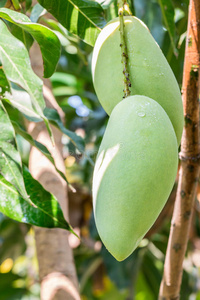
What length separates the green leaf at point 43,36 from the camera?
1.76ft

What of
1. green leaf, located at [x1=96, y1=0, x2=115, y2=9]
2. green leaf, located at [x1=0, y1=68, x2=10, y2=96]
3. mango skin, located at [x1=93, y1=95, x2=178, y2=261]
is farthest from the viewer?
green leaf, located at [x1=96, y1=0, x2=115, y2=9]

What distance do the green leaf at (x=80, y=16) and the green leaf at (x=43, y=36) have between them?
0.25 feet

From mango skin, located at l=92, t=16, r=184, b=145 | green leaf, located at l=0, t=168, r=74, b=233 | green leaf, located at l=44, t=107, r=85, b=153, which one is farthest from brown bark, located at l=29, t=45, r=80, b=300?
mango skin, located at l=92, t=16, r=184, b=145

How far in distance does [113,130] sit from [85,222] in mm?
1277

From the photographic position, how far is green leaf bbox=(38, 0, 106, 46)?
0.66 m

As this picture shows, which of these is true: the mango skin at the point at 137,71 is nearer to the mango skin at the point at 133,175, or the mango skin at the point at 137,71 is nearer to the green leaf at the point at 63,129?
the mango skin at the point at 133,175

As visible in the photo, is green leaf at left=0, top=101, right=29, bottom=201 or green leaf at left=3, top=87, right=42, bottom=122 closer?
green leaf at left=0, top=101, right=29, bottom=201

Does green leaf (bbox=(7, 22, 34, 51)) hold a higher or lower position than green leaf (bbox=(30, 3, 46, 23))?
lower

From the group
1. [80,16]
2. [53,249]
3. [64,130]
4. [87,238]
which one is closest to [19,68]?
[80,16]

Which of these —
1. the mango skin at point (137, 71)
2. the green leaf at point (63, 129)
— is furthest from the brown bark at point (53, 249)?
the mango skin at point (137, 71)

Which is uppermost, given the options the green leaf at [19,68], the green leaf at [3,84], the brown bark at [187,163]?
the green leaf at [19,68]

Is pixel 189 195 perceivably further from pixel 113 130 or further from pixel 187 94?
pixel 113 130

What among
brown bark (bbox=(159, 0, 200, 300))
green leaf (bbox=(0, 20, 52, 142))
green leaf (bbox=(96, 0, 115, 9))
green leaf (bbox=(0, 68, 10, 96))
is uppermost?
green leaf (bbox=(96, 0, 115, 9))

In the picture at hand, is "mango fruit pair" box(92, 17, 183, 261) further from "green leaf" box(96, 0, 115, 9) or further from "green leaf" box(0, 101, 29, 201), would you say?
"green leaf" box(96, 0, 115, 9)
